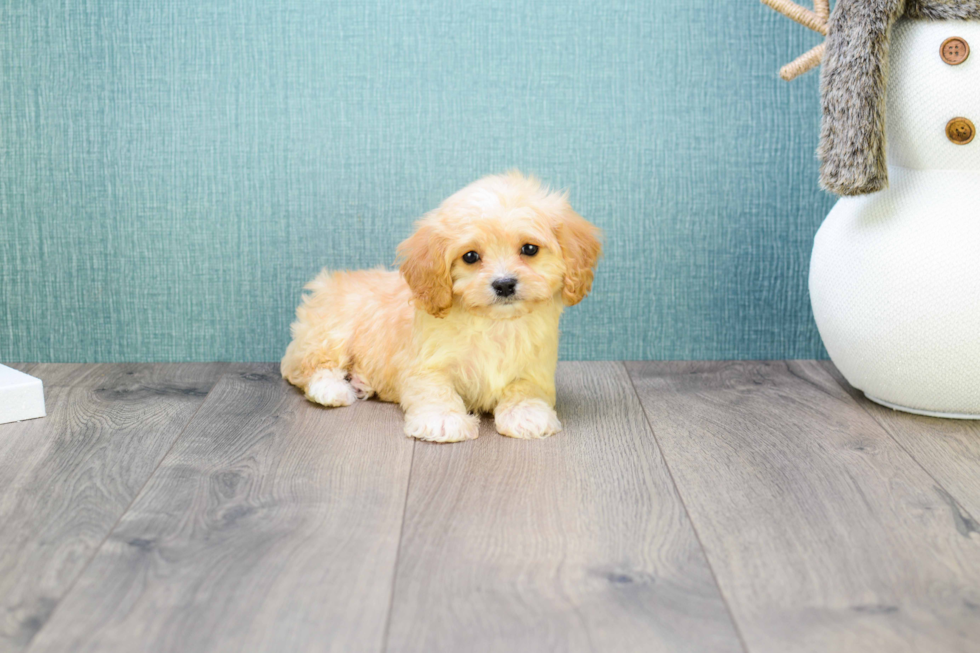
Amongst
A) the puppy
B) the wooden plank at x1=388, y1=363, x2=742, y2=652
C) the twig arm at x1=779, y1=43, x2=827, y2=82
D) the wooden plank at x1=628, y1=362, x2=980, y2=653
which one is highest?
the twig arm at x1=779, y1=43, x2=827, y2=82

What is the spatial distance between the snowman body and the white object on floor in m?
1.67

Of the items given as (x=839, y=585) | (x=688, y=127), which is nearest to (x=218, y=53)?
(x=688, y=127)

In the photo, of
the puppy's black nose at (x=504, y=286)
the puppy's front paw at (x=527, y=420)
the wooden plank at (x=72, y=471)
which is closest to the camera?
the wooden plank at (x=72, y=471)

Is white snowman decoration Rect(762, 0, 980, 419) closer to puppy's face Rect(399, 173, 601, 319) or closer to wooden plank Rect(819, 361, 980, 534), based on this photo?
wooden plank Rect(819, 361, 980, 534)

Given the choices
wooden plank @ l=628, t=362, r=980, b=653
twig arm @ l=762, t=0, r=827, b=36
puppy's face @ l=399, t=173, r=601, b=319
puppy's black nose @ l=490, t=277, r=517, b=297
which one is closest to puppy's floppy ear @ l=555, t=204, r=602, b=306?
puppy's face @ l=399, t=173, r=601, b=319

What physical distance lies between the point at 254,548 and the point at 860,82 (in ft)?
4.48

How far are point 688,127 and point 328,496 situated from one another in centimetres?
135

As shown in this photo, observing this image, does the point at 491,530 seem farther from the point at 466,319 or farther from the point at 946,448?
the point at 946,448

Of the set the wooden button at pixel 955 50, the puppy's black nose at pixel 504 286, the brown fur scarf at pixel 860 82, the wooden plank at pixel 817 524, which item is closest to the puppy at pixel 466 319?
the puppy's black nose at pixel 504 286

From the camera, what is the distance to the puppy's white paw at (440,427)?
180 centimetres

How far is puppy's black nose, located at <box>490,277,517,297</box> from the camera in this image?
1725 mm

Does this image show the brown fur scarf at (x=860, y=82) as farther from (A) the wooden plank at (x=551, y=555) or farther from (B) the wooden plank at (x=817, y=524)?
(A) the wooden plank at (x=551, y=555)

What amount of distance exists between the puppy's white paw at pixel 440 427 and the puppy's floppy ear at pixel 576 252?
0.31m

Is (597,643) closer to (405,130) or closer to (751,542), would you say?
(751,542)
